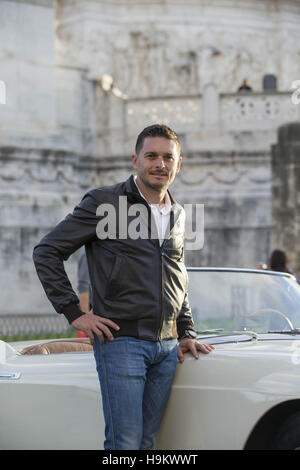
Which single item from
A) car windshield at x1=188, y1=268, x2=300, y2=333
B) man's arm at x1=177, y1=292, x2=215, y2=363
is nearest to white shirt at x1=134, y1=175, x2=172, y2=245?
man's arm at x1=177, y1=292, x2=215, y2=363

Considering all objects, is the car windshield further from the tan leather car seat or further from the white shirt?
the white shirt

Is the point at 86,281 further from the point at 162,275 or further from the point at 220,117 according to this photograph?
the point at 220,117

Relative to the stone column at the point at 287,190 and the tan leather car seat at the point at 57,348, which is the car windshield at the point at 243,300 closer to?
the tan leather car seat at the point at 57,348

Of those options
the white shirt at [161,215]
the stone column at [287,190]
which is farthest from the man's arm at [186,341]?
the stone column at [287,190]

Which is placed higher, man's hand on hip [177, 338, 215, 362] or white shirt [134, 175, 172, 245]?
white shirt [134, 175, 172, 245]

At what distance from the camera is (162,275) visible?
151 inches

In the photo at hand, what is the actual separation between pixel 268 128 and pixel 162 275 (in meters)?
18.7

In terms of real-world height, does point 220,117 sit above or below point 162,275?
above

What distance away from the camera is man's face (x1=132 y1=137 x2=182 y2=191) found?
3.96 metres

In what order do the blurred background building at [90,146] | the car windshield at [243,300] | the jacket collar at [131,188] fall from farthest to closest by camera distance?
1. the blurred background building at [90,146]
2. the car windshield at [243,300]
3. the jacket collar at [131,188]

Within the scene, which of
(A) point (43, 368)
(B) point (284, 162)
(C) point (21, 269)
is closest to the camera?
(A) point (43, 368)

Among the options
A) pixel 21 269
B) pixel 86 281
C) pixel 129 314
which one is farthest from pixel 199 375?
pixel 21 269

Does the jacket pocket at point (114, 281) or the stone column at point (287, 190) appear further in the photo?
the stone column at point (287, 190)

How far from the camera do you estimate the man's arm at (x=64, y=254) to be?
3836 millimetres
